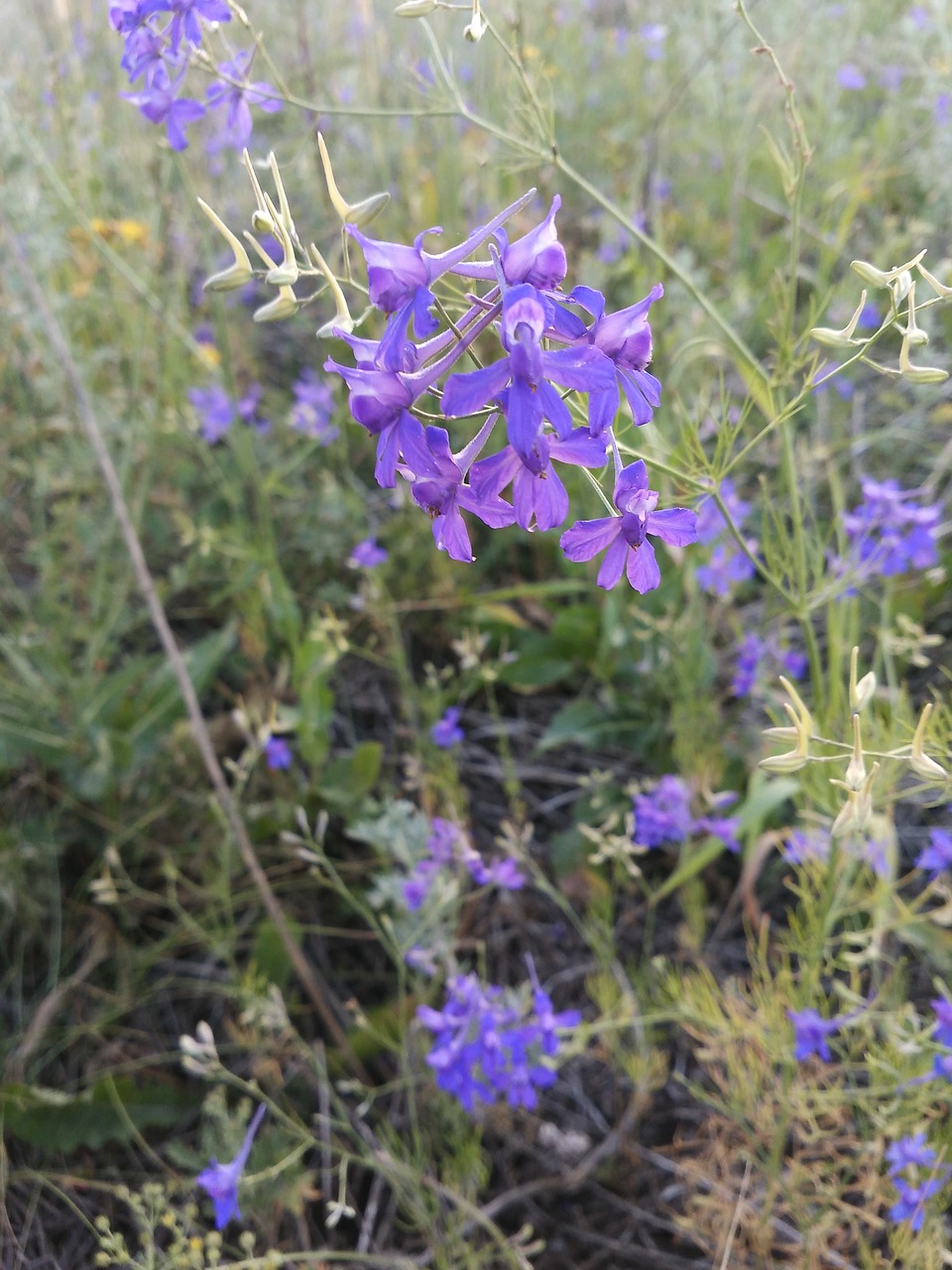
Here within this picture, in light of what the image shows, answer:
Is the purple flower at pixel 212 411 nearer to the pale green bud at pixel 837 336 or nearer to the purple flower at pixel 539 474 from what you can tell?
the pale green bud at pixel 837 336

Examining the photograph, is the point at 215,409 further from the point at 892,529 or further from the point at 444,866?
the point at 892,529

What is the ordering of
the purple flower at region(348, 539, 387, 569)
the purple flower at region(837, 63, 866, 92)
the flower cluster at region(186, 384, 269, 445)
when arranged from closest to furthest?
1. the purple flower at region(348, 539, 387, 569)
2. the flower cluster at region(186, 384, 269, 445)
3. the purple flower at region(837, 63, 866, 92)

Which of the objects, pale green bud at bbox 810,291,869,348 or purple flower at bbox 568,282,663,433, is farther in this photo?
pale green bud at bbox 810,291,869,348

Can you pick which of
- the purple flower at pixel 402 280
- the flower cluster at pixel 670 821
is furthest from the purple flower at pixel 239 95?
the flower cluster at pixel 670 821

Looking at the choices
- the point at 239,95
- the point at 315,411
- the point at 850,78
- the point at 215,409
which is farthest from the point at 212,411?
the point at 850,78

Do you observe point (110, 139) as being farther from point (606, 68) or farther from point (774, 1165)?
point (774, 1165)

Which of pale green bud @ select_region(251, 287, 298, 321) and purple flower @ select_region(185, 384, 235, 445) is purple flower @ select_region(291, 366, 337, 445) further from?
pale green bud @ select_region(251, 287, 298, 321)

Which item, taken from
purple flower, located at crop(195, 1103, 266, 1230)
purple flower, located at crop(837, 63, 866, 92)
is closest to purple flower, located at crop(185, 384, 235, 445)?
purple flower, located at crop(195, 1103, 266, 1230)

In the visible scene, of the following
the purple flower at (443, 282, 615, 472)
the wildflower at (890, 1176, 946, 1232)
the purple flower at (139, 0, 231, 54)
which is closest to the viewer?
the purple flower at (443, 282, 615, 472)
